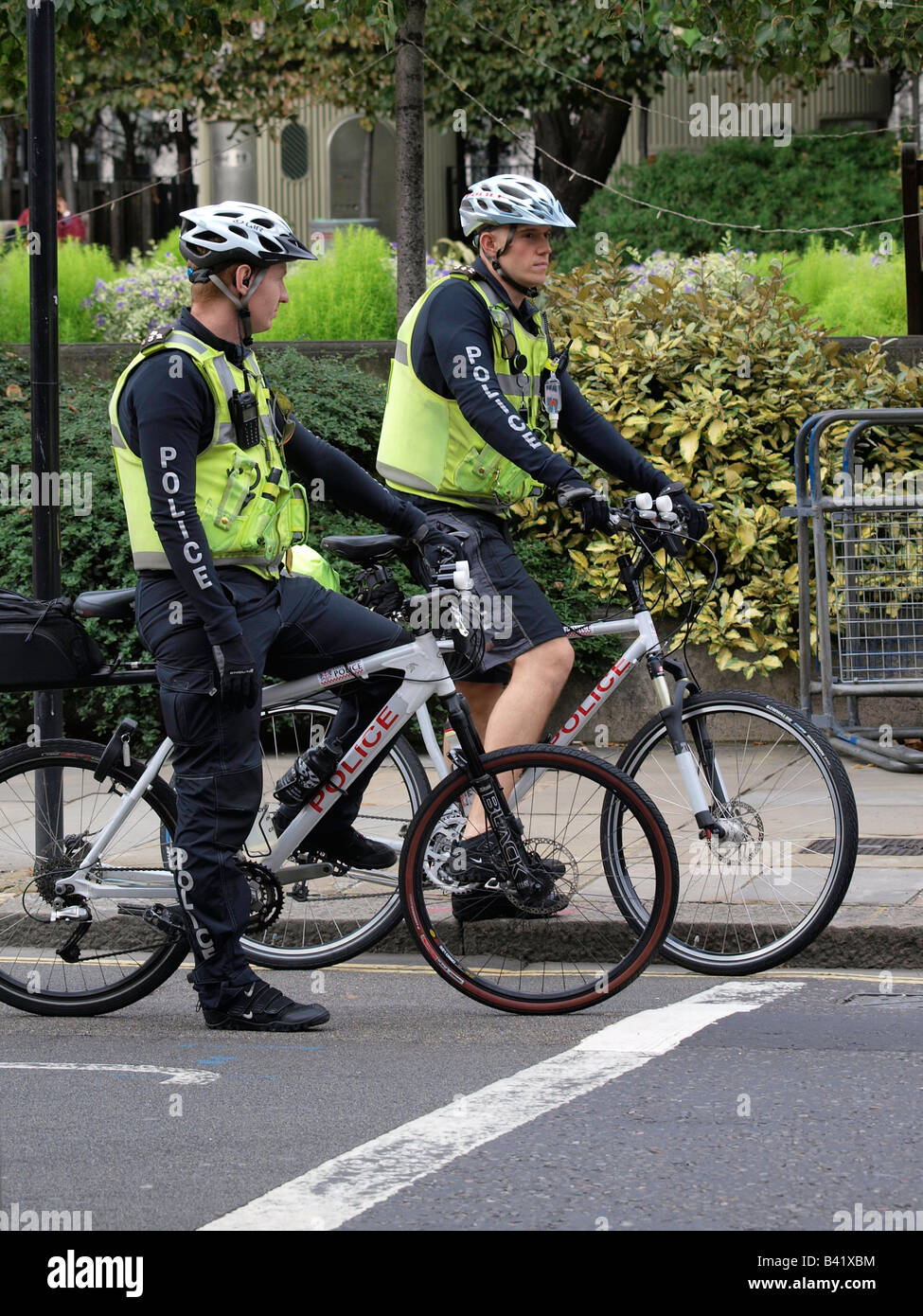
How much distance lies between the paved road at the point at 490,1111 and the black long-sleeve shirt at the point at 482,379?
1.55 meters

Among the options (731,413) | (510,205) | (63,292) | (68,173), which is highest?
(68,173)

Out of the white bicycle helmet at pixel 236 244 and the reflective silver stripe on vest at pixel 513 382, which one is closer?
the white bicycle helmet at pixel 236 244

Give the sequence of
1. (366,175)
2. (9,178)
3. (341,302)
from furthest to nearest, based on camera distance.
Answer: (9,178) → (366,175) → (341,302)

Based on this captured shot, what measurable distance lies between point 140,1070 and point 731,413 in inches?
205

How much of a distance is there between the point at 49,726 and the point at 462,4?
494cm

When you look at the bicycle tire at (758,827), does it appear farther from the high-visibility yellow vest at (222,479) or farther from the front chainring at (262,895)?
the high-visibility yellow vest at (222,479)

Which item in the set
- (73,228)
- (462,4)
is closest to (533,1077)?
(462,4)

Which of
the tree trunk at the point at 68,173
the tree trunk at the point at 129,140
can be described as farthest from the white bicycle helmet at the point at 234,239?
the tree trunk at the point at 68,173

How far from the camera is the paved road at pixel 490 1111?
11.8 feet

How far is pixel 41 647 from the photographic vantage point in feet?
16.6

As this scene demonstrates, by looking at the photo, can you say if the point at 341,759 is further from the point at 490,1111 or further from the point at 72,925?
the point at 490,1111

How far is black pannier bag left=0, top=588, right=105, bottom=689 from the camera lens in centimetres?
507

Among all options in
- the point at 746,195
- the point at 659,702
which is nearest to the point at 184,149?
the point at 746,195

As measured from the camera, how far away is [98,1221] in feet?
11.7
